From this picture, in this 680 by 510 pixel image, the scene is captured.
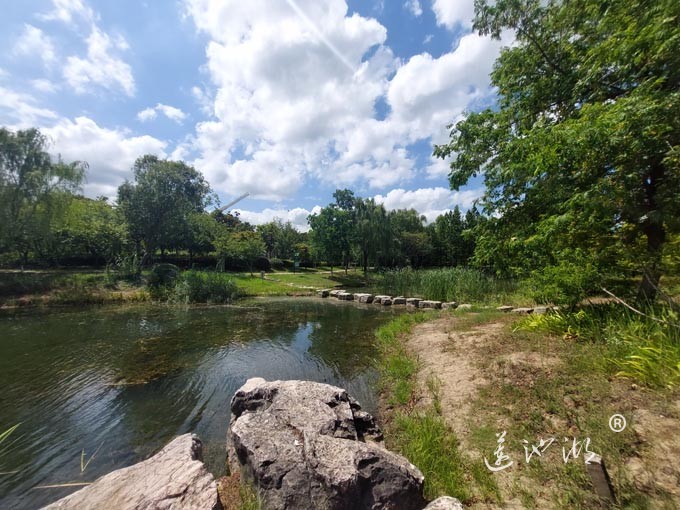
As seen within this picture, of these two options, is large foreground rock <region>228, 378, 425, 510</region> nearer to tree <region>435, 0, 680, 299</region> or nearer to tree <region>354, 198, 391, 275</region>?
tree <region>435, 0, 680, 299</region>

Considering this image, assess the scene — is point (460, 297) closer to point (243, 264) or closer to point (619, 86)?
point (619, 86)

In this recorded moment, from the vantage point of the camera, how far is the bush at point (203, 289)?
17672 mm

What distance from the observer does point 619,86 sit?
5.20 metres

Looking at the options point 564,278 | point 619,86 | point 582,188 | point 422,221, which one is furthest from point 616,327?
point 422,221

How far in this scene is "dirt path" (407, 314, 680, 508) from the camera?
2500 mm

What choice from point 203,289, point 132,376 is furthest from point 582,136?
point 203,289

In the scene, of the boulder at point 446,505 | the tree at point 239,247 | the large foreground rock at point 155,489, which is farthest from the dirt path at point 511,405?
the tree at point 239,247

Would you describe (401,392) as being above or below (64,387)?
above

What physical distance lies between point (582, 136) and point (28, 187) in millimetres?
28657

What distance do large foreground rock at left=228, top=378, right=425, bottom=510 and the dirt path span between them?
0.89 m

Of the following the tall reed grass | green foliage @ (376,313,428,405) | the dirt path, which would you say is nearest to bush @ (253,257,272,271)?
the tall reed grass

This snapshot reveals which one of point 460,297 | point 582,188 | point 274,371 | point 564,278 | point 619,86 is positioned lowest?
point 274,371

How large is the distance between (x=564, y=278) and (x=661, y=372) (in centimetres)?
305

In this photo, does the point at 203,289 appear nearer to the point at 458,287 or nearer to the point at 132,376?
the point at 132,376
